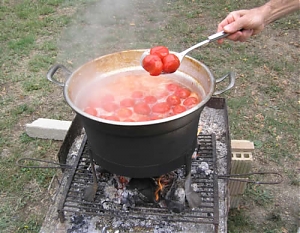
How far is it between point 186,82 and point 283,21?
14.8 feet

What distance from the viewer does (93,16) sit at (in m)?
6.60

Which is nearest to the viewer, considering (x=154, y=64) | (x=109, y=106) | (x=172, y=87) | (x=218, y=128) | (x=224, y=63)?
(x=154, y=64)

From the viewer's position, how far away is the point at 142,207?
2562mm

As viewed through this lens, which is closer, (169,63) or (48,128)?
(169,63)

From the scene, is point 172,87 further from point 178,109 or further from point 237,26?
point 237,26

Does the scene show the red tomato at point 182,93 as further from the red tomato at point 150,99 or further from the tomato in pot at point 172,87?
the red tomato at point 150,99

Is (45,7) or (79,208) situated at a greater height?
(79,208)

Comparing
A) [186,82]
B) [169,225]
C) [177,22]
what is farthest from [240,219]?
[177,22]

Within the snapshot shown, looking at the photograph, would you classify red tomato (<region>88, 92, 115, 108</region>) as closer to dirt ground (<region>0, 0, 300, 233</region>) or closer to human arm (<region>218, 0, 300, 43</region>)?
human arm (<region>218, 0, 300, 43</region>)

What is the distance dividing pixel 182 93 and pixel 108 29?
13.5ft

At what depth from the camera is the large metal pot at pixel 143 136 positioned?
196cm

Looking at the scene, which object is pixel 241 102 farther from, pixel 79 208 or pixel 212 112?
pixel 79 208

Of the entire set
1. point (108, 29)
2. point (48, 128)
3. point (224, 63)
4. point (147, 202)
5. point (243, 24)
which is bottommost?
point (224, 63)

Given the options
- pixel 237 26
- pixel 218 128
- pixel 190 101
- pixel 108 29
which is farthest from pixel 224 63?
pixel 190 101
